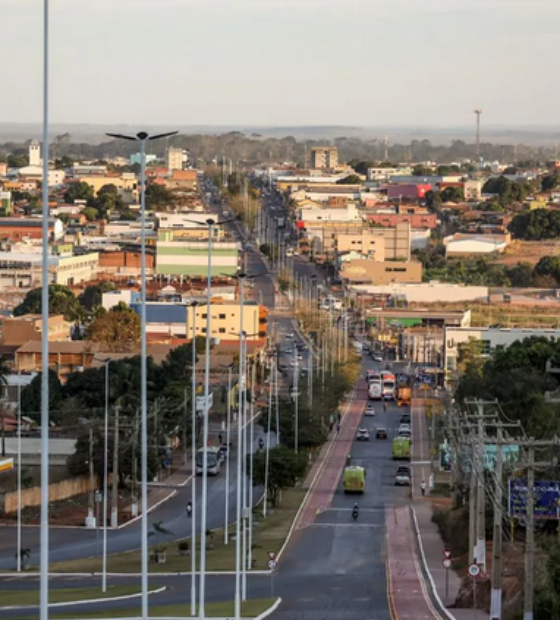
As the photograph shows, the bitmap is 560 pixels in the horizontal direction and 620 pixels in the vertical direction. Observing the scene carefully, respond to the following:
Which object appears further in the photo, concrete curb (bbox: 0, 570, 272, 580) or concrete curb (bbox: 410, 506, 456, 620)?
concrete curb (bbox: 0, 570, 272, 580)

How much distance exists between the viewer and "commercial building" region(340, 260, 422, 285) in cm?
13925

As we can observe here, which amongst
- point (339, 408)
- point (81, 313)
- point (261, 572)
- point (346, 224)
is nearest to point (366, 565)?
point (261, 572)

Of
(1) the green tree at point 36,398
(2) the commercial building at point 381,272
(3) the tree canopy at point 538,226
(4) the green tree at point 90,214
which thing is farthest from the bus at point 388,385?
(4) the green tree at point 90,214

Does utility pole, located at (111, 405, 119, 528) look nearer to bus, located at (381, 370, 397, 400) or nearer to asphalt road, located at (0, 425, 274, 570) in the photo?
asphalt road, located at (0, 425, 274, 570)

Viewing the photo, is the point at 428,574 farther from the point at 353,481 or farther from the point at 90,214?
the point at 90,214

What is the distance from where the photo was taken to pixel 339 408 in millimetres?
81250

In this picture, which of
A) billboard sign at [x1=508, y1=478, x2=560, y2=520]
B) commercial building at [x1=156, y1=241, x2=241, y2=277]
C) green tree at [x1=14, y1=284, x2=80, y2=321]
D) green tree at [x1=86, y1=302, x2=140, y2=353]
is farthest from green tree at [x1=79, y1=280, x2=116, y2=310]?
billboard sign at [x1=508, y1=478, x2=560, y2=520]

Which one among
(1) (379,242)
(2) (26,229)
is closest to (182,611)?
(1) (379,242)

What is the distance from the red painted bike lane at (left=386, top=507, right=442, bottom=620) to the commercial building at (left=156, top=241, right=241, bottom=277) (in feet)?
263

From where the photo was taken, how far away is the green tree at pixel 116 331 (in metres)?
89.0

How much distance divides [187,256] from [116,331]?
44.0m

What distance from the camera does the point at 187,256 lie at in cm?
13638

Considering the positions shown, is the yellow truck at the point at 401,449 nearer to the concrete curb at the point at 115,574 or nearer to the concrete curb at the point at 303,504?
the concrete curb at the point at 303,504

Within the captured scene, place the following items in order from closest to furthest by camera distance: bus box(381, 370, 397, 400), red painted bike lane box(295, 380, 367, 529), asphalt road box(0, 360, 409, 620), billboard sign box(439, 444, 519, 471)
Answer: asphalt road box(0, 360, 409, 620) → billboard sign box(439, 444, 519, 471) → red painted bike lane box(295, 380, 367, 529) → bus box(381, 370, 397, 400)
